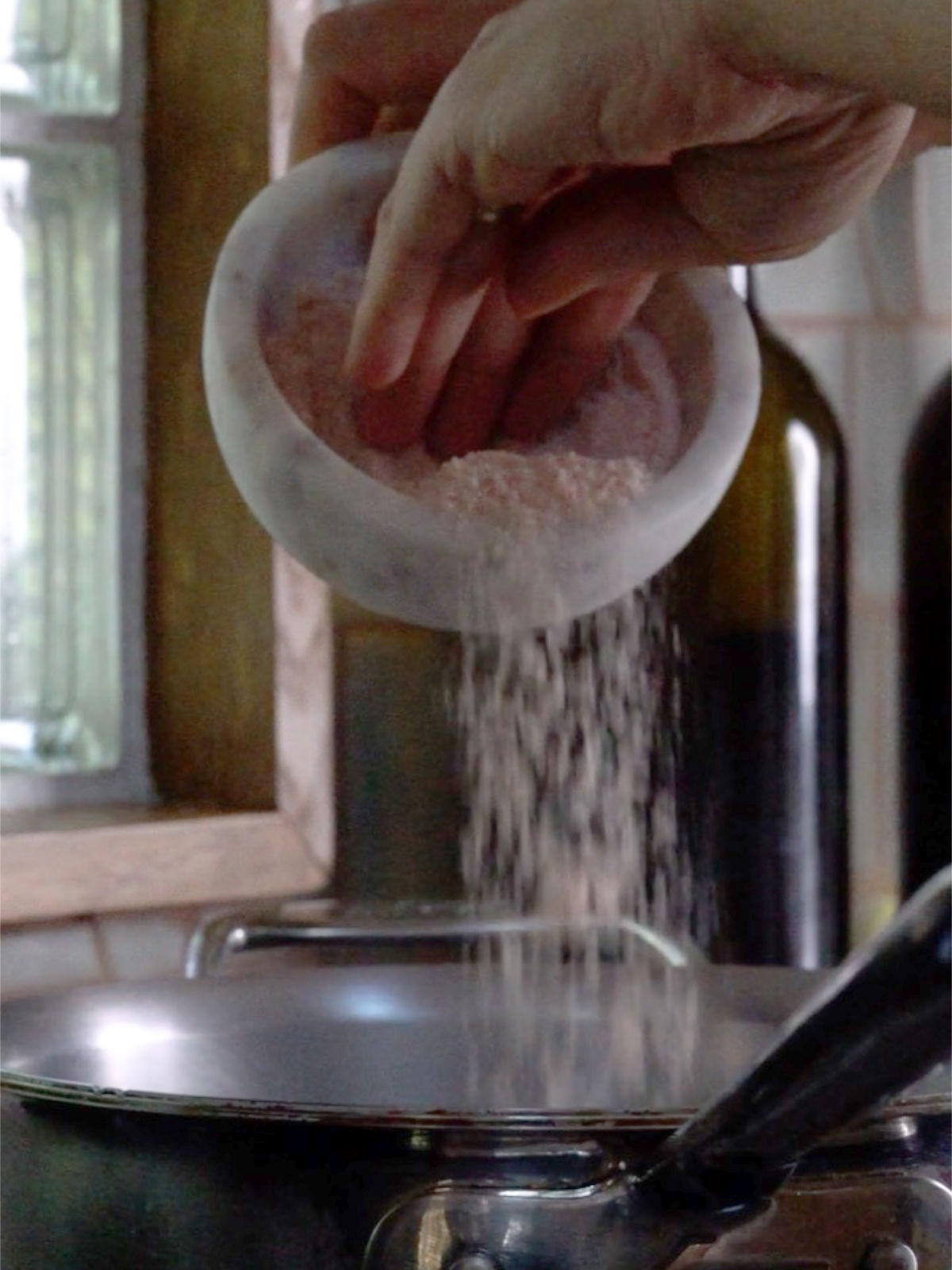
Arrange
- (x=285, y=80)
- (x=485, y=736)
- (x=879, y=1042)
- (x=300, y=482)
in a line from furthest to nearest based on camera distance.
A: (x=485, y=736)
(x=285, y=80)
(x=300, y=482)
(x=879, y=1042)

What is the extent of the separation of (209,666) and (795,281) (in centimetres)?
25

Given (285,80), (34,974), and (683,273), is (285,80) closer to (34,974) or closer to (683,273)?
(683,273)

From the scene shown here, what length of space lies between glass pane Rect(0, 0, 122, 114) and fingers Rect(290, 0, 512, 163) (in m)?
0.17

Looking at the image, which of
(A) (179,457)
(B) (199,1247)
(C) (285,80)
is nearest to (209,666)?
(A) (179,457)

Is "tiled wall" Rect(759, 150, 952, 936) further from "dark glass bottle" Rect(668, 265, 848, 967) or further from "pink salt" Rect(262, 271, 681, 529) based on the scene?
"pink salt" Rect(262, 271, 681, 529)

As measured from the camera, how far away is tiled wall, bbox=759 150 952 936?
63 centimetres

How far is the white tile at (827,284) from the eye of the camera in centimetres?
Result: 62

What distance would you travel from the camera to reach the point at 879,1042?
204 millimetres

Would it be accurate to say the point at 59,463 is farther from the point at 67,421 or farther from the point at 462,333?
the point at 462,333

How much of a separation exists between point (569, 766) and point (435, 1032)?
0.14 metres

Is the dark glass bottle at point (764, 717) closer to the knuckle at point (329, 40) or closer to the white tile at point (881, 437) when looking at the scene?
the white tile at point (881, 437)

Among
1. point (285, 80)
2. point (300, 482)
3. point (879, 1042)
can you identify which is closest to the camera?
point (879, 1042)

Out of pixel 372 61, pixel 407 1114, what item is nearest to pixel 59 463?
pixel 372 61

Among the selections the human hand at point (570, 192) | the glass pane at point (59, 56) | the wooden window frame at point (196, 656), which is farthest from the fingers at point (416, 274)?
the glass pane at point (59, 56)
